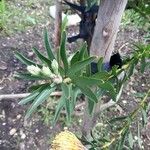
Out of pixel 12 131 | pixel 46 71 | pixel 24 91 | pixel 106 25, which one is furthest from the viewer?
pixel 24 91

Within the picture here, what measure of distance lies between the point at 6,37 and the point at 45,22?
0.25 metres

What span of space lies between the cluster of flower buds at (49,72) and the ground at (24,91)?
0.95 meters

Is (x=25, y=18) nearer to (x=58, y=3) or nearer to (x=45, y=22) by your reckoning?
(x=45, y=22)

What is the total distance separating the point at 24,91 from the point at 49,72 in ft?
3.74

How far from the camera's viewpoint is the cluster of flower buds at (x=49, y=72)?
0.71 metres

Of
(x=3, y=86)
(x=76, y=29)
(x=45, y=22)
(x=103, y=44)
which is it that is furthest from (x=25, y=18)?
(x=103, y=44)

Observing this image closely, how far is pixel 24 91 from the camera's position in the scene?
72.7 inches

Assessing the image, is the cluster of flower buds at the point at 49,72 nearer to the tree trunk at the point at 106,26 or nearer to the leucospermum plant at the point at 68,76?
the leucospermum plant at the point at 68,76

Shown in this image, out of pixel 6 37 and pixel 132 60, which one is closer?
pixel 132 60

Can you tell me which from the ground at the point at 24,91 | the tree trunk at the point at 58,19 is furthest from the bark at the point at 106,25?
the ground at the point at 24,91

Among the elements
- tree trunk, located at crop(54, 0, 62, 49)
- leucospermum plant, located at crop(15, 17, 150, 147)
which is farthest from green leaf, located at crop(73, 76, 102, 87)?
tree trunk, located at crop(54, 0, 62, 49)

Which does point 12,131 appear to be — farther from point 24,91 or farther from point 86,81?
point 86,81

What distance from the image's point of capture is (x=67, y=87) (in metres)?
0.75

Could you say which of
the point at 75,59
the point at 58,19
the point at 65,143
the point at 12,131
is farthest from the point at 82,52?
the point at 12,131
